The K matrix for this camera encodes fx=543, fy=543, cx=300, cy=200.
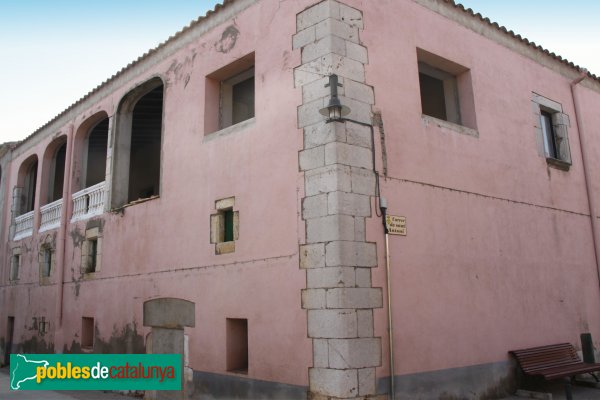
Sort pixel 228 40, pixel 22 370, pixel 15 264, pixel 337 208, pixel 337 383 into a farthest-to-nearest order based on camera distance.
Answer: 1. pixel 15 264
2. pixel 22 370
3. pixel 228 40
4. pixel 337 208
5. pixel 337 383

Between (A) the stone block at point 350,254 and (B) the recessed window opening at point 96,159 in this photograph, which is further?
(B) the recessed window opening at point 96,159

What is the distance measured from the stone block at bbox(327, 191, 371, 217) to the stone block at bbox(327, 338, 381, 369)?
1423mm

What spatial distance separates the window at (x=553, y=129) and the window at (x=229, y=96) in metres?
5.00

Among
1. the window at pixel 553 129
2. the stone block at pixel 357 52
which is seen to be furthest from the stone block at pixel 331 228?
the window at pixel 553 129

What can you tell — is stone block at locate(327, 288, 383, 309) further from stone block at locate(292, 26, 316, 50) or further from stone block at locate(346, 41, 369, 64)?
stone block at locate(292, 26, 316, 50)

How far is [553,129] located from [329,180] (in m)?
5.87

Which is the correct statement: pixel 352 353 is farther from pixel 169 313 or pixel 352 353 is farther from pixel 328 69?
pixel 169 313

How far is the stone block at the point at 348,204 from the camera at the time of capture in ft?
20.2

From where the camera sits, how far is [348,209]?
622cm

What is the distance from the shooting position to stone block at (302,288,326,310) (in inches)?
241

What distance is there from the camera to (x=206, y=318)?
304 inches

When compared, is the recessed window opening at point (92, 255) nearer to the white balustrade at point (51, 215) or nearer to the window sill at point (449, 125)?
the white balustrade at point (51, 215)

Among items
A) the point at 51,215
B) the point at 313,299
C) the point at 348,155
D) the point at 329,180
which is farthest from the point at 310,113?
the point at 51,215

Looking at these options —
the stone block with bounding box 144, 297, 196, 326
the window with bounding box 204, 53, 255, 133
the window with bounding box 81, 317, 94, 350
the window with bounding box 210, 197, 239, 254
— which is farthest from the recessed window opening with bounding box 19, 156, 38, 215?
the window with bounding box 210, 197, 239, 254
